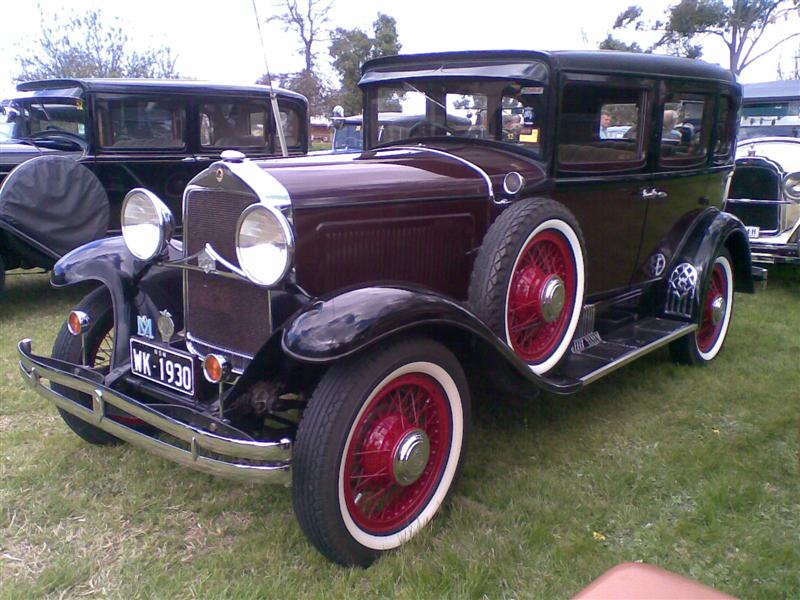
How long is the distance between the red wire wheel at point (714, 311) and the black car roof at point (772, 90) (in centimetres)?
579

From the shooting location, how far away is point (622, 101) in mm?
3891

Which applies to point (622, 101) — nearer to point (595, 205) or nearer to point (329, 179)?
point (595, 205)

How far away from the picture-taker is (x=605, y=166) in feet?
12.5

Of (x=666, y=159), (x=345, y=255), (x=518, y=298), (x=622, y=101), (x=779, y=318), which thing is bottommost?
(x=779, y=318)

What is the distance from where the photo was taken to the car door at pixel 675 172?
13.7 ft

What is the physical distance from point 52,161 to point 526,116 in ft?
12.8

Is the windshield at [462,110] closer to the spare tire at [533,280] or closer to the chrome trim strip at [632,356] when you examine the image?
the spare tire at [533,280]

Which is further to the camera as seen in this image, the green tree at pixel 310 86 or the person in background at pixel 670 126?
the green tree at pixel 310 86

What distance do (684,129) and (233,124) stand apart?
446cm

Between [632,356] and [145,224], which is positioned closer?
[145,224]

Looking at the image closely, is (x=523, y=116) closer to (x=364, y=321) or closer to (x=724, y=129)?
(x=364, y=321)

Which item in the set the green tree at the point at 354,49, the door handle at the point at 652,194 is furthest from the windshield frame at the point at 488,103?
the green tree at the point at 354,49

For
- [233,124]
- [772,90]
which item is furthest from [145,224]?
[772,90]

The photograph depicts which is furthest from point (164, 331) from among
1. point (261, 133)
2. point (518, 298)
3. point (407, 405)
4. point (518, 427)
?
point (261, 133)
